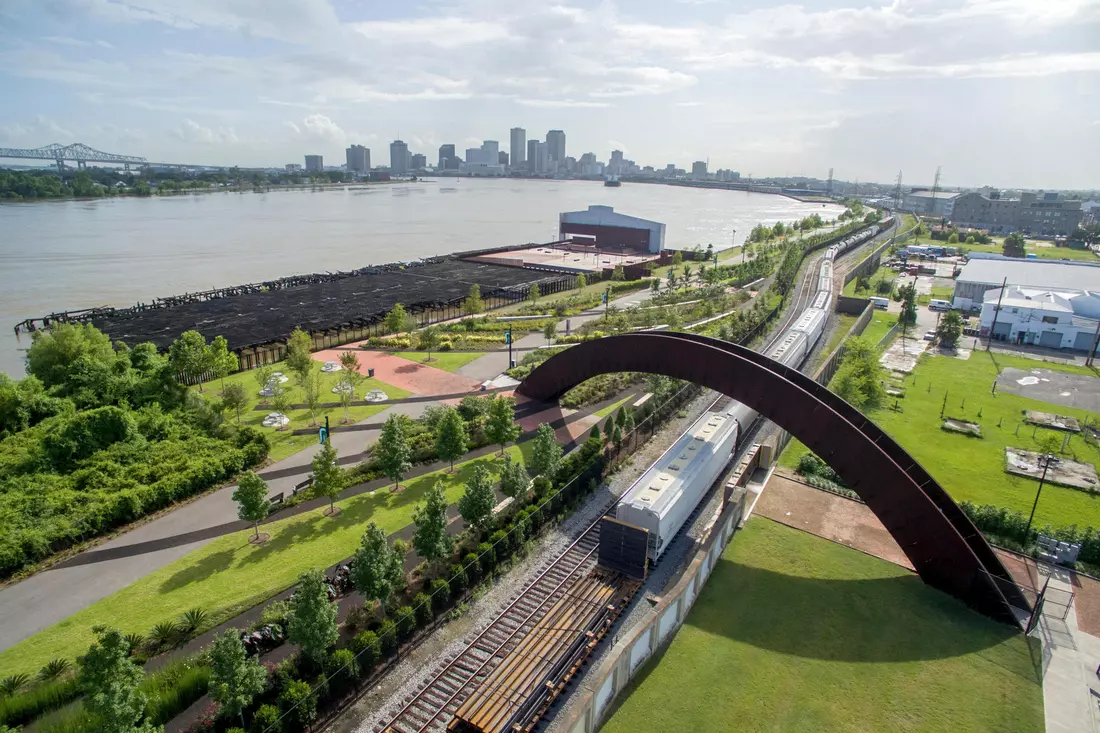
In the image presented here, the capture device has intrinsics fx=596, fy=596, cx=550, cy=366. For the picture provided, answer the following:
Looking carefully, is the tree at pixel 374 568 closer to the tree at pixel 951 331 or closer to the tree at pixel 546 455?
the tree at pixel 546 455

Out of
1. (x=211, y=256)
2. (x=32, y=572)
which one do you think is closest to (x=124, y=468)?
(x=32, y=572)

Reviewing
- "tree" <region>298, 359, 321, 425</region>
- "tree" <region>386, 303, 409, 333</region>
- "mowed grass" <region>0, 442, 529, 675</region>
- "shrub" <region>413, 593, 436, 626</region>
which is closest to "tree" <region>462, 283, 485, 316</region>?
"tree" <region>386, 303, 409, 333</region>

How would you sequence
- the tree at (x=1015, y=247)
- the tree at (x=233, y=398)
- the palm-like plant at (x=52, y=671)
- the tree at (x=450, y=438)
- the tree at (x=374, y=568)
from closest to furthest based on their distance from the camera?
1. the palm-like plant at (x=52, y=671)
2. the tree at (x=374, y=568)
3. the tree at (x=450, y=438)
4. the tree at (x=233, y=398)
5. the tree at (x=1015, y=247)

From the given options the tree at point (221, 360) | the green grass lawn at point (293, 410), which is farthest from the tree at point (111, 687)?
the tree at point (221, 360)

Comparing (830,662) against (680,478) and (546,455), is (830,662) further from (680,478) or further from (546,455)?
(546,455)

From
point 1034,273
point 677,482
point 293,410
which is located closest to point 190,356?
point 293,410

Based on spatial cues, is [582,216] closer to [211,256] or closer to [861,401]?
[211,256]
